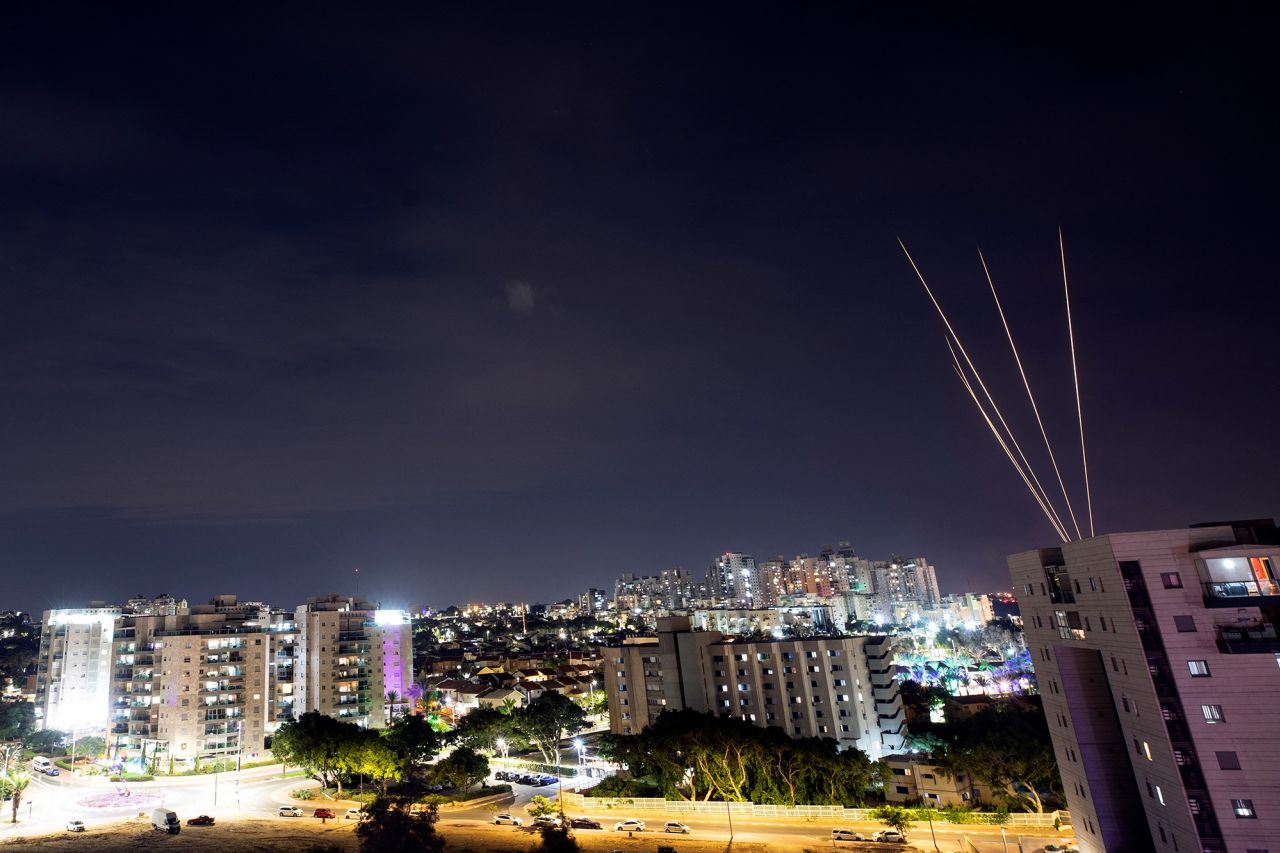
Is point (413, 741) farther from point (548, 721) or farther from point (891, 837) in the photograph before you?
point (891, 837)

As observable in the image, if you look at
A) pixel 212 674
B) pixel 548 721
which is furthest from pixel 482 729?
pixel 212 674

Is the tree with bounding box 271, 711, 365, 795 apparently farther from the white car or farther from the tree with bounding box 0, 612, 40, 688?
the tree with bounding box 0, 612, 40, 688

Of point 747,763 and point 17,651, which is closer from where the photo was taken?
point 747,763

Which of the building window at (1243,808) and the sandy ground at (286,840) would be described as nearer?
the building window at (1243,808)

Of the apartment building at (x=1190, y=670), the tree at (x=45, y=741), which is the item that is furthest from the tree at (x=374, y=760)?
the apartment building at (x=1190, y=670)

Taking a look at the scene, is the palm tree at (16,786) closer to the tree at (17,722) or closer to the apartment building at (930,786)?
the tree at (17,722)

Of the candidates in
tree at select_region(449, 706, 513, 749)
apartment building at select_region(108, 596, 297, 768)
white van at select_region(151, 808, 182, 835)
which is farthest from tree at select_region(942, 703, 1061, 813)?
apartment building at select_region(108, 596, 297, 768)
